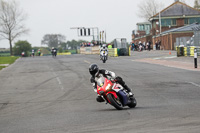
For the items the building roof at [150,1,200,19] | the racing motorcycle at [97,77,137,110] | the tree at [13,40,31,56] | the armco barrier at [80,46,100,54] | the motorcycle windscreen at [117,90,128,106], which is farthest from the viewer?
the tree at [13,40,31,56]

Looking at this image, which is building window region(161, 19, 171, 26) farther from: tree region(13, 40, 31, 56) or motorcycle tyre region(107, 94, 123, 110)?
motorcycle tyre region(107, 94, 123, 110)

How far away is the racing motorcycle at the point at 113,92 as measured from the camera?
9305 millimetres

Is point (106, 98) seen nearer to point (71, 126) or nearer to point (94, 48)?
point (71, 126)

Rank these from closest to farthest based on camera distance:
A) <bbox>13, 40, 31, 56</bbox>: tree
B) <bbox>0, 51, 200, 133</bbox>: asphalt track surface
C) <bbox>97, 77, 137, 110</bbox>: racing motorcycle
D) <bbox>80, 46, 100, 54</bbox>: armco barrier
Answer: <bbox>0, 51, 200, 133</bbox>: asphalt track surface < <bbox>97, 77, 137, 110</bbox>: racing motorcycle < <bbox>80, 46, 100, 54</bbox>: armco barrier < <bbox>13, 40, 31, 56</bbox>: tree

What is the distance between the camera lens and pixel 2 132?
748 cm

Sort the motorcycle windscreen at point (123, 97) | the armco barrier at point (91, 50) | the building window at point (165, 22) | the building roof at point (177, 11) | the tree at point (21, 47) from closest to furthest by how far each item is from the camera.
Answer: the motorcycle windscreen at point (123, 97) → the armco barrier at point (91, 50) → the building roof at point (177, 11) → the building window at point (165, 22) → the tree at point (21, 47)

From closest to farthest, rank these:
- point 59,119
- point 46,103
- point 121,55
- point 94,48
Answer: point 59,119, point 46,103, point 121,55, point 94,48

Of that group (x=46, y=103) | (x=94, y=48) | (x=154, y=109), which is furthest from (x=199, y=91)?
(x=94, y=48)

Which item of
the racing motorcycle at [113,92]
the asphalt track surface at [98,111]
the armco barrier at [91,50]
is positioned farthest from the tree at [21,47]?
the racing motorcycle at [113,92]

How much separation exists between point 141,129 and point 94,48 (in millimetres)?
66299

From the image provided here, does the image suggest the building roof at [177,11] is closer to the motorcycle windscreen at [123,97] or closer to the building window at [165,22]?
the building window at [165,22]

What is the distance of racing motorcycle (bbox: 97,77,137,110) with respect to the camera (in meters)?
9.30

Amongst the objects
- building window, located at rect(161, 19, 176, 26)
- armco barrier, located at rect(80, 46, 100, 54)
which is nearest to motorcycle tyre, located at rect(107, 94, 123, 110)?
armco barrier, located at rect(80, 46, 100, 54)

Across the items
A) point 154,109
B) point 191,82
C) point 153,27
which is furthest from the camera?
point 153,27
